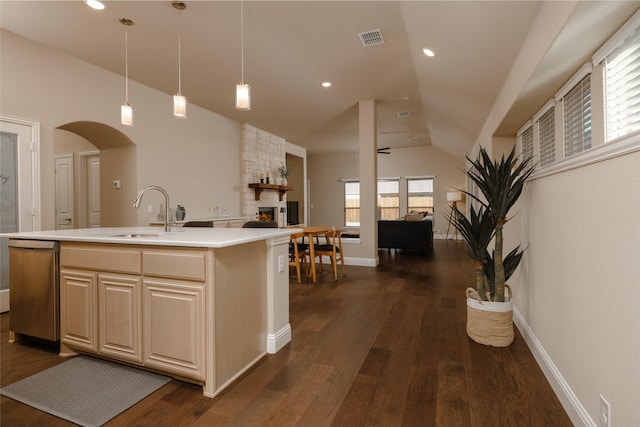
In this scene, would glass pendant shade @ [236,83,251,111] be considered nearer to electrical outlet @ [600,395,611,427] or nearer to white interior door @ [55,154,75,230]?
electrical outlet @ [600,395,611,427]

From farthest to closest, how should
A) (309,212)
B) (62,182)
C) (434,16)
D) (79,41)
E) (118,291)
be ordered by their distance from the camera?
1. (309,212)
2. (62,182)
3. (79,41)
4. (434,16)
5. (118,291)

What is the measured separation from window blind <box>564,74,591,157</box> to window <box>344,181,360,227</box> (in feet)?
31.0

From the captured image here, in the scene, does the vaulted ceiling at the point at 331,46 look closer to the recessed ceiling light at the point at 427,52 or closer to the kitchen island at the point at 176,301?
the recessed ceiling light at the point at 427,52

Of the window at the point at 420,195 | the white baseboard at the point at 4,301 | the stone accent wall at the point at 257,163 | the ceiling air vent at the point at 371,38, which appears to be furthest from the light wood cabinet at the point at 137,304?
the window at the point at 420,195

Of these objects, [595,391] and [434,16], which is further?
[434,16]

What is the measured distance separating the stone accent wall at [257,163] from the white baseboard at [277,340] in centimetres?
482

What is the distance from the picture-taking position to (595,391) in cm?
143

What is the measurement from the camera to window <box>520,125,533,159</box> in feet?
11.4

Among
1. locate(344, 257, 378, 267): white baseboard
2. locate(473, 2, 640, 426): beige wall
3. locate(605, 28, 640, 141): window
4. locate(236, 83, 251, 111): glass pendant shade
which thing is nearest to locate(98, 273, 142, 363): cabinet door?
locate(236, 83, 251, 111): glass pendant shade

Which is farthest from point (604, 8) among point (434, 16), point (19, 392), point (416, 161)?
point (416, 161)

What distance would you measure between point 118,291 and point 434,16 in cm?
328

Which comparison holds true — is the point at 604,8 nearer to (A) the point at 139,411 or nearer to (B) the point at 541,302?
(B) the point at 541,302

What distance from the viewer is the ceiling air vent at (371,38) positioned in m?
3.51

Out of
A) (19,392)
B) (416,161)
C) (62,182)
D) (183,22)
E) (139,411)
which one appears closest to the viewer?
(139,411)
